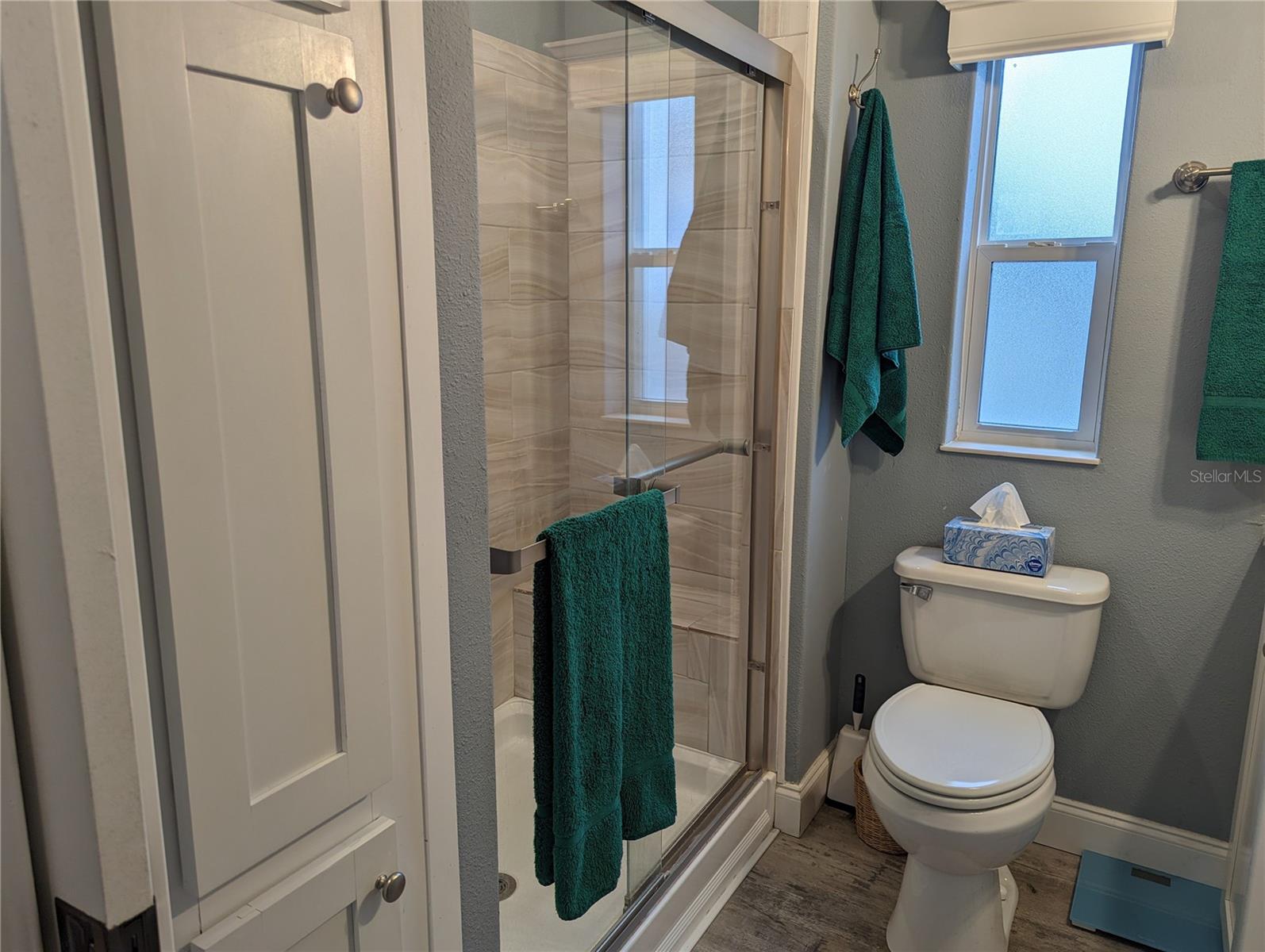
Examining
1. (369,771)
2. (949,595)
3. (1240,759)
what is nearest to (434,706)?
(369,771)

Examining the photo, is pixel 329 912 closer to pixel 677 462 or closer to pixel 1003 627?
pixel 677 462

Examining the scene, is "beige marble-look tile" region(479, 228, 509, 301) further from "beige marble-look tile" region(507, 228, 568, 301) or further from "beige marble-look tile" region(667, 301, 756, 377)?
"beige marble-look tile" region(667, 301, 756, 377)

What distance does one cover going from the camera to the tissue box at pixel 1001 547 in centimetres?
202

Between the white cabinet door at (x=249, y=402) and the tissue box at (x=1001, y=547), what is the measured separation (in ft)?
5.12

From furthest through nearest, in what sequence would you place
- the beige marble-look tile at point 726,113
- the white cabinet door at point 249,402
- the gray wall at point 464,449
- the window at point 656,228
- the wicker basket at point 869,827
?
the wicker basket at point 869,827, the beige marble-look tile at point 726,113, the window at point 656,228, the gray wall at point 464,449, the white cabinet door at point 249,402

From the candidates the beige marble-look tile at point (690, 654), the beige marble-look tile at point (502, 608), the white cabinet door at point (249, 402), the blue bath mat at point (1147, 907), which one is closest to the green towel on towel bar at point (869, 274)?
the beige marble-look tile at point (690, 654)

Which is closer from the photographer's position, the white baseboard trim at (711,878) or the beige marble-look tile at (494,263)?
the beige marble-look tile at (494,263)

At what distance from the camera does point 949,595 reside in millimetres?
2098

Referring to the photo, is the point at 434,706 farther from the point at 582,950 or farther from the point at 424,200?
the point at 582,950

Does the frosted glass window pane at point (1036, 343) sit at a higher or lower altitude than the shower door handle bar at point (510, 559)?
higher

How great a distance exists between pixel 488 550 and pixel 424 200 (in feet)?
1.42

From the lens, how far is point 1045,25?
189 centimetres

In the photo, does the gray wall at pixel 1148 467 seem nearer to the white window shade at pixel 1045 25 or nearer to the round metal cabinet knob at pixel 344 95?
the white window shade at pixel 1045 25

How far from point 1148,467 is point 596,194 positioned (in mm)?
1428
